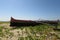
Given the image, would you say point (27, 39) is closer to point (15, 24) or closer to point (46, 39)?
point (46, 39)

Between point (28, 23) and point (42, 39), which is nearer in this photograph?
point (42, 39)

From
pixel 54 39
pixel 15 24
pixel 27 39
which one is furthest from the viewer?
pixel 15 24

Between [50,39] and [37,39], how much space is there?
105 centimetres

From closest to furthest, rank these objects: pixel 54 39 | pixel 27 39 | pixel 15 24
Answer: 1. pixel 27 39
2. pixel 54 39
3. pixel 15 24

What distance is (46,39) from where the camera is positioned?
342 inches

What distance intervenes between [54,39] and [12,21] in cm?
876

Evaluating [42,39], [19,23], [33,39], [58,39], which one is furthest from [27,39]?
[19,23]

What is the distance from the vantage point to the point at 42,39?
841cm

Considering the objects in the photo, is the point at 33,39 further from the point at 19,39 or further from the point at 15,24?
the point at 15,24

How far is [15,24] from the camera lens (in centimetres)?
1645

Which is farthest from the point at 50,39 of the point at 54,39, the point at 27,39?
the point at 27,39

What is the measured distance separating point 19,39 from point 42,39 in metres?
1.56

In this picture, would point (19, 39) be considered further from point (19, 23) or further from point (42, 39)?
point (19, 23)

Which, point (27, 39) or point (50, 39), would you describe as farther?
point (50, 39)
